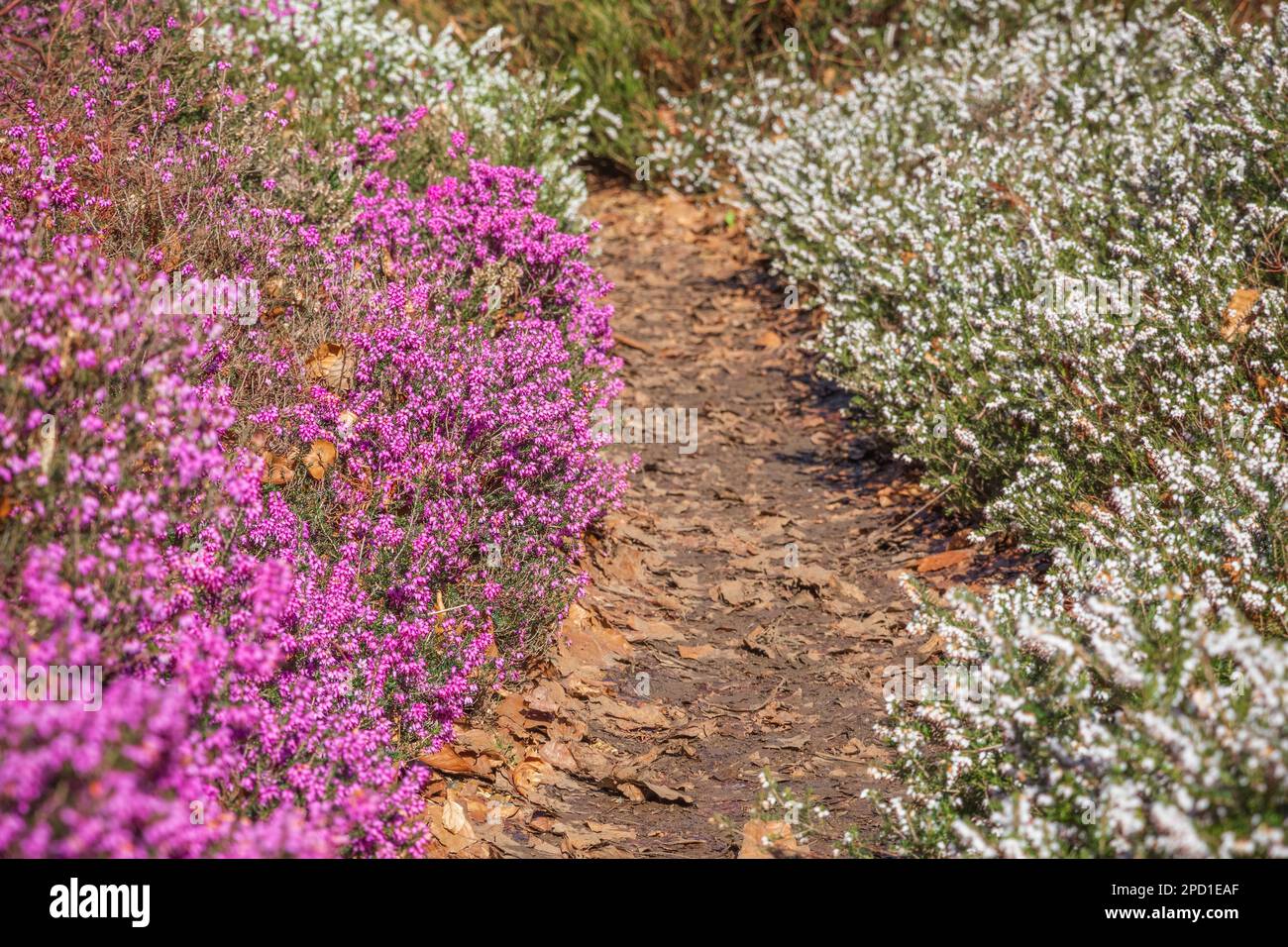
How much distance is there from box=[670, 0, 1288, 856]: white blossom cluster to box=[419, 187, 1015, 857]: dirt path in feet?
1.43

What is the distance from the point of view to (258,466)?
3363mm

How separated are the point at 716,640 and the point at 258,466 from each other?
231cm

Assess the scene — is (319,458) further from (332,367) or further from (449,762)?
(449,762)

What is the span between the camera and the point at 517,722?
422 centimetres

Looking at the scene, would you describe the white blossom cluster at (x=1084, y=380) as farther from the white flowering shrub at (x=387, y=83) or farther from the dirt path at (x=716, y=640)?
the white flowering shrub at (x=387, y=83)

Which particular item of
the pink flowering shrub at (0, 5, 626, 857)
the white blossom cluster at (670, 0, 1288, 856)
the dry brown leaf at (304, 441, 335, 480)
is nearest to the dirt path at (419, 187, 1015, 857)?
the pink flowering shrub at (0, 5, 626, 857)

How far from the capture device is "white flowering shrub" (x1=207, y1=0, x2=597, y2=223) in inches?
284

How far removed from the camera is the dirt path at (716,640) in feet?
12.8

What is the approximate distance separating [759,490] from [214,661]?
3.88 meters

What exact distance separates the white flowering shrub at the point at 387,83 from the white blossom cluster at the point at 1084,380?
5.99 feet

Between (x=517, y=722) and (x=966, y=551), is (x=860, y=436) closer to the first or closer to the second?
(x=966, y=551)
